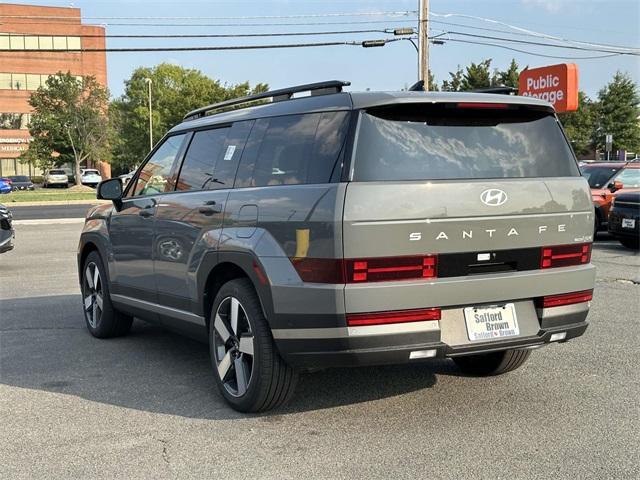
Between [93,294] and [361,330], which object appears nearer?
[361,330]

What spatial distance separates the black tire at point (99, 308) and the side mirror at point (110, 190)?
0.73m

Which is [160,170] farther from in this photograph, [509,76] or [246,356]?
[509,76]

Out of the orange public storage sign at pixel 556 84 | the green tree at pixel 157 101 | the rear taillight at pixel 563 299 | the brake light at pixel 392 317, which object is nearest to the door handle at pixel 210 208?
the brake light at pixel 392 317

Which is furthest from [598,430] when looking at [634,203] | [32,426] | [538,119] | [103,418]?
[634,203]

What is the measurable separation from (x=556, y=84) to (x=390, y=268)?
78.7 feet

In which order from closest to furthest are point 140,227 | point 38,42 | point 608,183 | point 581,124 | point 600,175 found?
point 140,227 → point 608,183 → point 600,175 → point 581,124 → point 38,42

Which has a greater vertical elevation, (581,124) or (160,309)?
(581,124)

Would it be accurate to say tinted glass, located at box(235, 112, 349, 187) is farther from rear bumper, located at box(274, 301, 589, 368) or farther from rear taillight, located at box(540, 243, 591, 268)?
rear taillight, located at box(540, 243, 591, 268)

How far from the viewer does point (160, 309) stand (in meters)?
5.61

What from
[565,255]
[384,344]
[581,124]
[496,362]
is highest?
[581,124]

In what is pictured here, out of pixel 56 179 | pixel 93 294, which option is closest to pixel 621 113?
pixel 56 179

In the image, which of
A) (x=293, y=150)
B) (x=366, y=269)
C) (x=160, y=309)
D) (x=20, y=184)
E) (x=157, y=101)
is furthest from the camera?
(x=157, y=101)

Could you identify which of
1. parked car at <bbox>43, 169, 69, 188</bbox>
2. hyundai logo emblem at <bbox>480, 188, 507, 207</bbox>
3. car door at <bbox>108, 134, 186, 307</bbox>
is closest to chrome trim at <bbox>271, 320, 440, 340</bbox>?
hyundai logo emblem at <bbox>480, 188, 507, 207</bbox>

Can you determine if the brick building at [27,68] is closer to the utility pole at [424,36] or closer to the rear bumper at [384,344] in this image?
the utility pole at [424,36]
